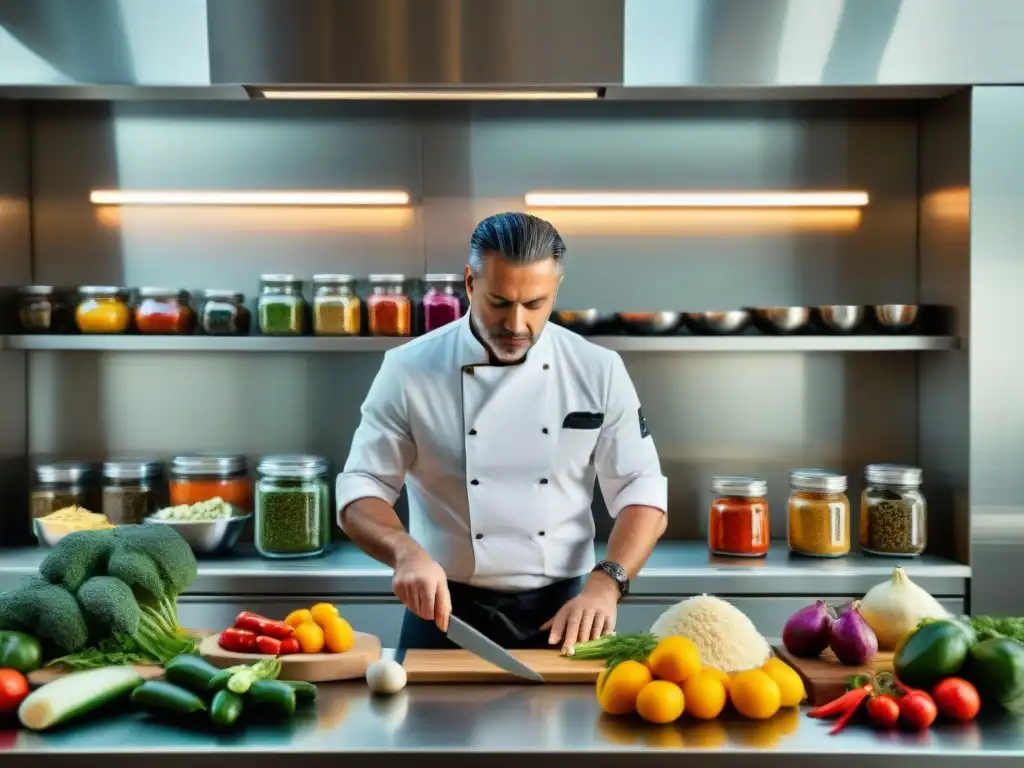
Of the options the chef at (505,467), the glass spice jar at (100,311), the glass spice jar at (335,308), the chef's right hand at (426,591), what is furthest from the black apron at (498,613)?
the glass spice jar at (100,311)

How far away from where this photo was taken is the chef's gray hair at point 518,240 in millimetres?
2152

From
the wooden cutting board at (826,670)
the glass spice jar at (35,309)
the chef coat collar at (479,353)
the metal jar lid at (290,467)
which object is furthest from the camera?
the glass spice jar at (35,309)

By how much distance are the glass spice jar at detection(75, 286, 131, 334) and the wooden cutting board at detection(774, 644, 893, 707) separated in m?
2.32

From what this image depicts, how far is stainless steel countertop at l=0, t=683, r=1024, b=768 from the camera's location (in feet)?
4.98

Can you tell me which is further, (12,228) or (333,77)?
(12,228)

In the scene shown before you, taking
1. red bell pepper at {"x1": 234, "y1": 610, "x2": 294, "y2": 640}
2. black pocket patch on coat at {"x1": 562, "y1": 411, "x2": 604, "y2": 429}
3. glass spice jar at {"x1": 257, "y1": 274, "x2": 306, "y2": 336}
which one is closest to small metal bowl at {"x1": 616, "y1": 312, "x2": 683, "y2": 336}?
black pocket patch on coat at {"x1": 562, "y1": 411, "x2": 604, "y2": 429}

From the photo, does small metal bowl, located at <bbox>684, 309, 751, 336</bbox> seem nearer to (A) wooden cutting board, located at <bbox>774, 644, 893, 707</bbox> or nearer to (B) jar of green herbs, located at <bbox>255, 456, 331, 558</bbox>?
(B) jar of green herbs, located at <bbox>255, 456, 331, 558</bbox>

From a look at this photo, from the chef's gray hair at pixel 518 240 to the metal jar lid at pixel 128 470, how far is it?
1.67 meters

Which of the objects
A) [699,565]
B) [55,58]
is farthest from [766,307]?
[55,58]

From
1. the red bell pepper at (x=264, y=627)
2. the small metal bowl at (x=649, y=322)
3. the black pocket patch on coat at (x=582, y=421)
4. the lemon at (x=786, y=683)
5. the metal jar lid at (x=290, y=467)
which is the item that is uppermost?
the small metal bowl at (x=649, y=322)

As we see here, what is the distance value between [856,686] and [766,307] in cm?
201

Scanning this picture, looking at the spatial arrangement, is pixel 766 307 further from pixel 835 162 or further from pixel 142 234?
pixel 142 234

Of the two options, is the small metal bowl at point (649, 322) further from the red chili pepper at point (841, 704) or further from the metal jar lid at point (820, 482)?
the red chili pepper at point (841, 704)

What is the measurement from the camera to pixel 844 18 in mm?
3158
